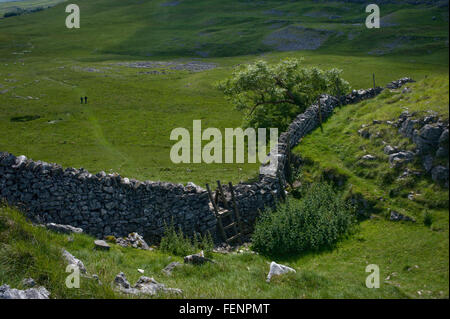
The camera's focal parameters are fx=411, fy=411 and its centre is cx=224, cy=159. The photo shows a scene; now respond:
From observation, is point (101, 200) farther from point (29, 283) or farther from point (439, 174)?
point (439, 174)

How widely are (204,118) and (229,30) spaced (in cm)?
10381

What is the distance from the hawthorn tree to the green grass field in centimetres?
677

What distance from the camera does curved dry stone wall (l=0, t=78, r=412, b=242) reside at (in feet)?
61.3

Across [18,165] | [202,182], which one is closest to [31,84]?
[202,182]

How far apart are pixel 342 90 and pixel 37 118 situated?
133 feet

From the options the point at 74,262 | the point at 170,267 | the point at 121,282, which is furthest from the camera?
the point at 170,267

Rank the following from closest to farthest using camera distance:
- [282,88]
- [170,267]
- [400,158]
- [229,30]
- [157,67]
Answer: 1. [170,267]
2. [400,158]
3. [282,88]
4. [157,67]
5. [229,30]

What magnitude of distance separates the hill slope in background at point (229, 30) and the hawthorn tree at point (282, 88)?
201 ft

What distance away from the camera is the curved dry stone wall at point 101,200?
18672mm

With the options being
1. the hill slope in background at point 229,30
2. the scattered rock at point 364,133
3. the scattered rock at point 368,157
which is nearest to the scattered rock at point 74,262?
the scattered rock at point 368,157

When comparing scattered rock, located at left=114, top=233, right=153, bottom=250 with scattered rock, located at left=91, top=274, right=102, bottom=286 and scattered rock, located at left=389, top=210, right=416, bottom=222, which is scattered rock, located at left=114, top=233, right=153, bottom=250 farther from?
scattered rock, located at left=389, top=210, right=416, bottom=222

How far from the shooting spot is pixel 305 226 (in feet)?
58.0

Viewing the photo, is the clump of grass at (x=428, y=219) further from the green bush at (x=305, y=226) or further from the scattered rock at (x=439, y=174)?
the green bush at (x=305, y=226)

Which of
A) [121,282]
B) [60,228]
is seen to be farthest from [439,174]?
[60,228]
